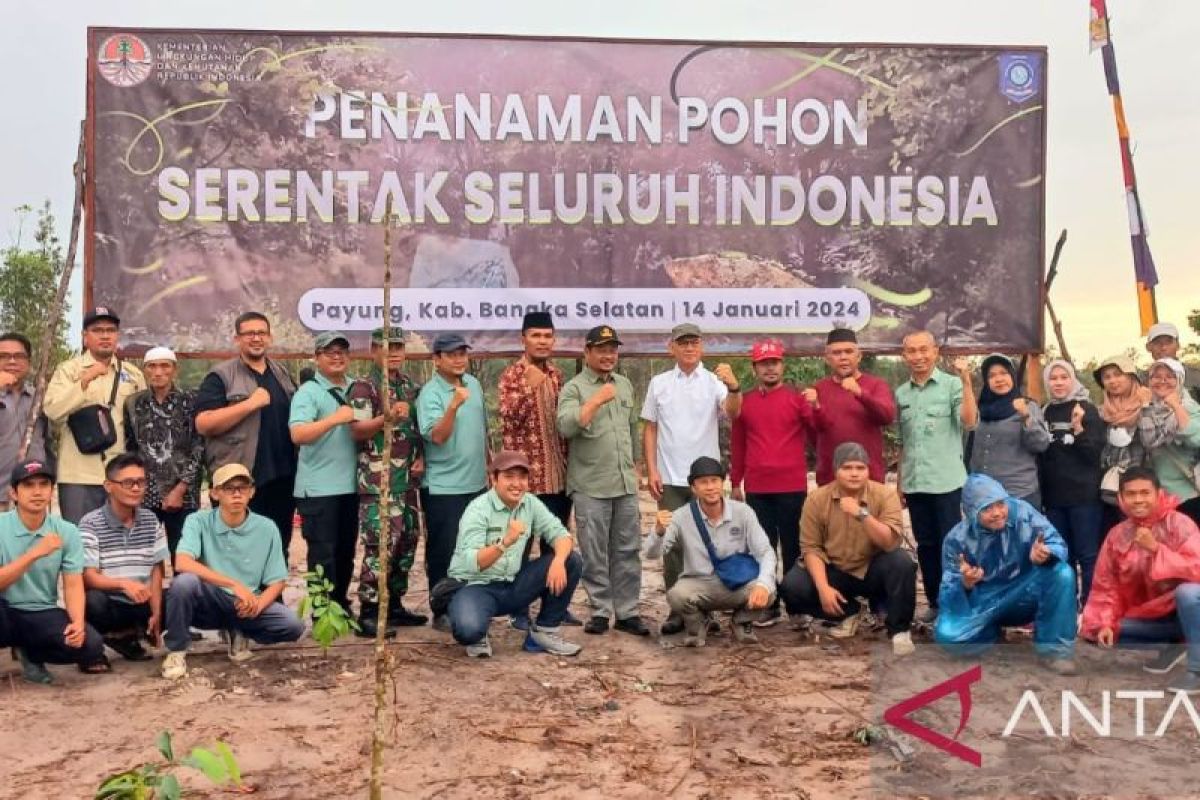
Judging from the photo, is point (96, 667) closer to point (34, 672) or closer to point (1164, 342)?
point (34, 672)

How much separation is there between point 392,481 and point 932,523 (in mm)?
2991

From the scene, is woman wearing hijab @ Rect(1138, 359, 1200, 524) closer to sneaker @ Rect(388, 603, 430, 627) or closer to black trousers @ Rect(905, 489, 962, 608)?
black trousers @ Rect(905, 489, 962, 608)

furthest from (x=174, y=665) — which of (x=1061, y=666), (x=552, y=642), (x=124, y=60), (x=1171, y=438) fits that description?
(x=1171, y=438)

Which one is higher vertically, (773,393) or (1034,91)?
(1034,91)

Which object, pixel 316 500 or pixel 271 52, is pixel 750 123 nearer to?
pixel 271 52

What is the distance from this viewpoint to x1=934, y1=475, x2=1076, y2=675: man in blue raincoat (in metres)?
5.07

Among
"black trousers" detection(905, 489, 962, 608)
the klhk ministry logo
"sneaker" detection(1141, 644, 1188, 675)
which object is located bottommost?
"sneaker" detection(1141, 644, 1188, 675)

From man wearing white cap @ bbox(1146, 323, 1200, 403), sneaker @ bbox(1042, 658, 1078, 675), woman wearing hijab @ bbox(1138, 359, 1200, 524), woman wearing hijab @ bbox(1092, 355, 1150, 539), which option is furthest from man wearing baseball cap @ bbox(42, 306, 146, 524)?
man wearing white cap @ bbox(1146, 323, 1200, 403)

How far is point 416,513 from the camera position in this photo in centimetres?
571

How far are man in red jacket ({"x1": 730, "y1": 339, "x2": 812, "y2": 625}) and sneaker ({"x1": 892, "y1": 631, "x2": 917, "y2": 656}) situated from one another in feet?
2.30

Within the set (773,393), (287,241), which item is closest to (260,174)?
(287,241)

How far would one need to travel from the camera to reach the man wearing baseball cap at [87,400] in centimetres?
541

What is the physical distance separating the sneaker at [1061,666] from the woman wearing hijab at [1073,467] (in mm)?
788

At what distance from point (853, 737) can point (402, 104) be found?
4.69m
